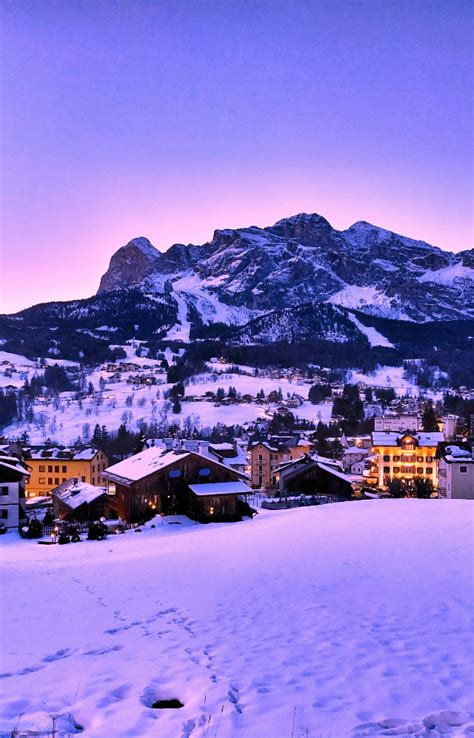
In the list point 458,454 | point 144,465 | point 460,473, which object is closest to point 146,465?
point 144,465

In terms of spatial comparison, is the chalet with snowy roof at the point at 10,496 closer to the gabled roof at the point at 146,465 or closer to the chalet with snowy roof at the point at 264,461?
the gabled roof at the point at 146,465

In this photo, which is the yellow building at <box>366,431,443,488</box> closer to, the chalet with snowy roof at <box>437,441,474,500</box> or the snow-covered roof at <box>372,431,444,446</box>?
the snow-covered roof at <box>372,431,444,446</box>

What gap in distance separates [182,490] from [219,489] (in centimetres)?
368

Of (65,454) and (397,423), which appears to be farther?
(397,423)

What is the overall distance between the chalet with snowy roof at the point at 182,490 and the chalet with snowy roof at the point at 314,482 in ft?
48.3

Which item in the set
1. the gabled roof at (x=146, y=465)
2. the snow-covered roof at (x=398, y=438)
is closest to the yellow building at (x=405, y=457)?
the snow-covered roof at (x=398, y=438)

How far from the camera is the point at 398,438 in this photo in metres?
84.5

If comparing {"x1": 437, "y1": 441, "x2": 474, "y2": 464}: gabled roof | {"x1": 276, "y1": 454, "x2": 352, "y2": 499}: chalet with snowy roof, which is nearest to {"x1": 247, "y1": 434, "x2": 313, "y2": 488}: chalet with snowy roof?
{"x1": 276, "y1": 454, "x2": 352, "y2": 499}: chalet with snowy roof

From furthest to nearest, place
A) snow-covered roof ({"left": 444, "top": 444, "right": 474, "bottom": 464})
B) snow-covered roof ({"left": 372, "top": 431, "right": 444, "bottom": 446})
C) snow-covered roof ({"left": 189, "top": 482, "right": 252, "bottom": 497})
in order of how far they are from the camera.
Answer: snow-covered roof ({"left": 372, "top": 431, "right": 444, "bottom": 446}) < snow-covered roof ({"left": 444, "top": 444, "right": 474, "bottom": 464}) < snow-covered roof ({"left": 189, "top": 482, "right": 252, "bottom": 497})

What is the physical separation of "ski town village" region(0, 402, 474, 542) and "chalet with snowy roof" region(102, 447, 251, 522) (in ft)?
0.29

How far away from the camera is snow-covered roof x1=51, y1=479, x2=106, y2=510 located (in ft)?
152

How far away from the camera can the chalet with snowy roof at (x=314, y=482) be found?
58312 millimetres

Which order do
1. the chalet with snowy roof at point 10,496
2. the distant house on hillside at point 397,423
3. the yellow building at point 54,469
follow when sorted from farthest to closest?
1. the distant house on hillside at point 397,423
2. the yellow building at point 54,469
3. the chalet with snowy roof at point 10,496

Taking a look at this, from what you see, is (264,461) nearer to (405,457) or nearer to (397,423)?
(405,457)
